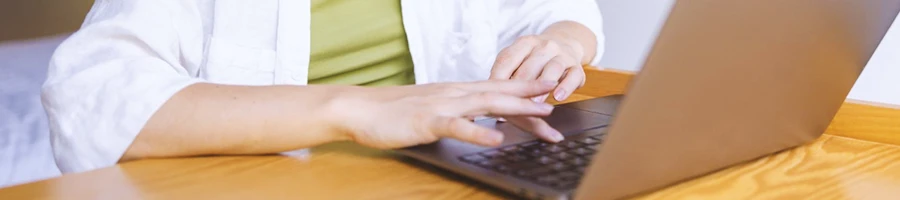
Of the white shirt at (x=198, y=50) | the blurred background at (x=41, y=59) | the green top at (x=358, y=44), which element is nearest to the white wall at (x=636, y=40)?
→ the blurred background at (x=41, y=59)

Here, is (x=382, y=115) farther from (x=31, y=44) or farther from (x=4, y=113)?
(x=31, y=44)

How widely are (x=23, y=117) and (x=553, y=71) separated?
80 cm

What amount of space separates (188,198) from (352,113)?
13cm

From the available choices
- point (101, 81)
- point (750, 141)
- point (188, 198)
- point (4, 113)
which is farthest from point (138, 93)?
point (4, 113)

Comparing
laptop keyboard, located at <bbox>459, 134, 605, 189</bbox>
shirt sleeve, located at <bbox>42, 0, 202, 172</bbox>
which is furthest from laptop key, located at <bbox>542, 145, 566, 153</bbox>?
shirt sleeve, located at <bbox>42, 0, 202, 172</bbox>

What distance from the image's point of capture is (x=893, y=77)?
3.96ft

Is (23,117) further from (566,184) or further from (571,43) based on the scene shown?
(566,184)

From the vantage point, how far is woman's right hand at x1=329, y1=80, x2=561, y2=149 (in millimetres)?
528

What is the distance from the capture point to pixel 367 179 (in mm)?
495

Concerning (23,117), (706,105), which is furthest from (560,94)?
(23,117)

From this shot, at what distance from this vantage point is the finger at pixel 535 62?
732 millimetres

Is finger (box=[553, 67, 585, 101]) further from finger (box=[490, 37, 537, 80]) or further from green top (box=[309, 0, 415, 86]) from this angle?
green top (box=[309, 0, 415, 86])

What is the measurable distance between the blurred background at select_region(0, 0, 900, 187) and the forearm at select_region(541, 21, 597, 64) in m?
0.08

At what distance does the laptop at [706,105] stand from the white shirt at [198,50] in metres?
0.21
